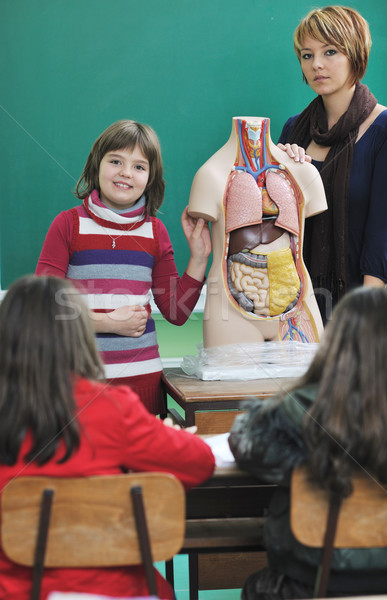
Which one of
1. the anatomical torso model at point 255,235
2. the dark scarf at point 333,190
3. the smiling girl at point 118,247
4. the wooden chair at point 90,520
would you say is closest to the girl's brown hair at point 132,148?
the smiling girl at point 118,247

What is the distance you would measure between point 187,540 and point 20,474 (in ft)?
2.13

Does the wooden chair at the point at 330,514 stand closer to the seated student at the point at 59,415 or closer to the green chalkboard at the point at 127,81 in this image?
the seated student at the point at 59,415

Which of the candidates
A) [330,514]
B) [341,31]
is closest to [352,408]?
[330,514]

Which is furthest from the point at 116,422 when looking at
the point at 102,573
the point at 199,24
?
the point at 199,24

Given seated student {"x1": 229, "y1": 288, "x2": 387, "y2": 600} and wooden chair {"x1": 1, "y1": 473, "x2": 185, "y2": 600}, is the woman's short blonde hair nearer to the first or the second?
seated student {"x1": 229, "y1": 288, "x2": 387, "y2": 600}

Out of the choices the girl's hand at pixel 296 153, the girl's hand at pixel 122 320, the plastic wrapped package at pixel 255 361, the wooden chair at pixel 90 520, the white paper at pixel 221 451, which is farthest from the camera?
the girl's hand at pixel 296 153

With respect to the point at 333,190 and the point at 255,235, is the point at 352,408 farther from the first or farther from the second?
the point at 333,190

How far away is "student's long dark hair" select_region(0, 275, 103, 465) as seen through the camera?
1.32m

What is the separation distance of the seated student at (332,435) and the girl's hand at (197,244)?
1076mm

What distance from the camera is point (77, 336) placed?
4.54 feet

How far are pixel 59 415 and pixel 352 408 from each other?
0.57 m

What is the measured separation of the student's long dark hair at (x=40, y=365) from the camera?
51.9 inches

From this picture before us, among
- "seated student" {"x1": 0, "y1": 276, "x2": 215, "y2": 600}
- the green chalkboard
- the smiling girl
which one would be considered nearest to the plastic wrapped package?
the smiling girl

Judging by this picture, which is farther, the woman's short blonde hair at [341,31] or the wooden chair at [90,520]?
the woman's short blonde hair at [341,31]
